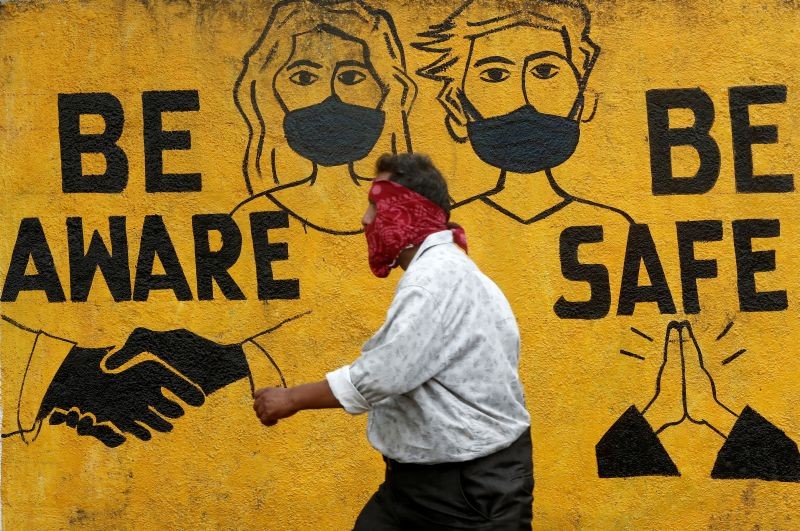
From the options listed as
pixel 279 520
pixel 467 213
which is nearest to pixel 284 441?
pixel 279 520

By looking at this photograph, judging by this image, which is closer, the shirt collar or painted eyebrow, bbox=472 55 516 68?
the shirt collar

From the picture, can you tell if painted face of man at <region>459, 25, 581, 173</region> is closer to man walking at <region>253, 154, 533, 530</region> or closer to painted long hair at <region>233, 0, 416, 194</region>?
painted long hair at <region>233, 0, 416, 194</region>

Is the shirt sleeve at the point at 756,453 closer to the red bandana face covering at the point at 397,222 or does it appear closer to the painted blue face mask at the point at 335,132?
the painted blue face mask at the point at 335,132

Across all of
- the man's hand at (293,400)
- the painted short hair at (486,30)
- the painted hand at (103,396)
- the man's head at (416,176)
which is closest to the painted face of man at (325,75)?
the painted short hair at (486,30)

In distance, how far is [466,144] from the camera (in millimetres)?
4840

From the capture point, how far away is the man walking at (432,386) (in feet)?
9.52

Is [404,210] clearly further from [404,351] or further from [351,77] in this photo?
[351,77]

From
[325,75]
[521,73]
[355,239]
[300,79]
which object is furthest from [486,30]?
[355,239]

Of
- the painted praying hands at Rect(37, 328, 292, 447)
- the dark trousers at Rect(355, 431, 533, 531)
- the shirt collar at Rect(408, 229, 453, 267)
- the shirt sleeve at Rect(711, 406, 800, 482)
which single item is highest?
the shirt collar at Rect(408, 229, 453, 267)

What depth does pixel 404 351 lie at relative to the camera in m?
2.87

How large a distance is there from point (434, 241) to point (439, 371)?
386 millimetres

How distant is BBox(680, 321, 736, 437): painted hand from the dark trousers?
72.9 inches

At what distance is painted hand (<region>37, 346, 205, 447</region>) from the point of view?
489cm

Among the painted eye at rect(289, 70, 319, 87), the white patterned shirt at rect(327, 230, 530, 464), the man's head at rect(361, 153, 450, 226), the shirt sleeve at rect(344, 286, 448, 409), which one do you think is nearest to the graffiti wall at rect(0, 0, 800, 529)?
the painted eye at rect(289, 70, 319, 87)
